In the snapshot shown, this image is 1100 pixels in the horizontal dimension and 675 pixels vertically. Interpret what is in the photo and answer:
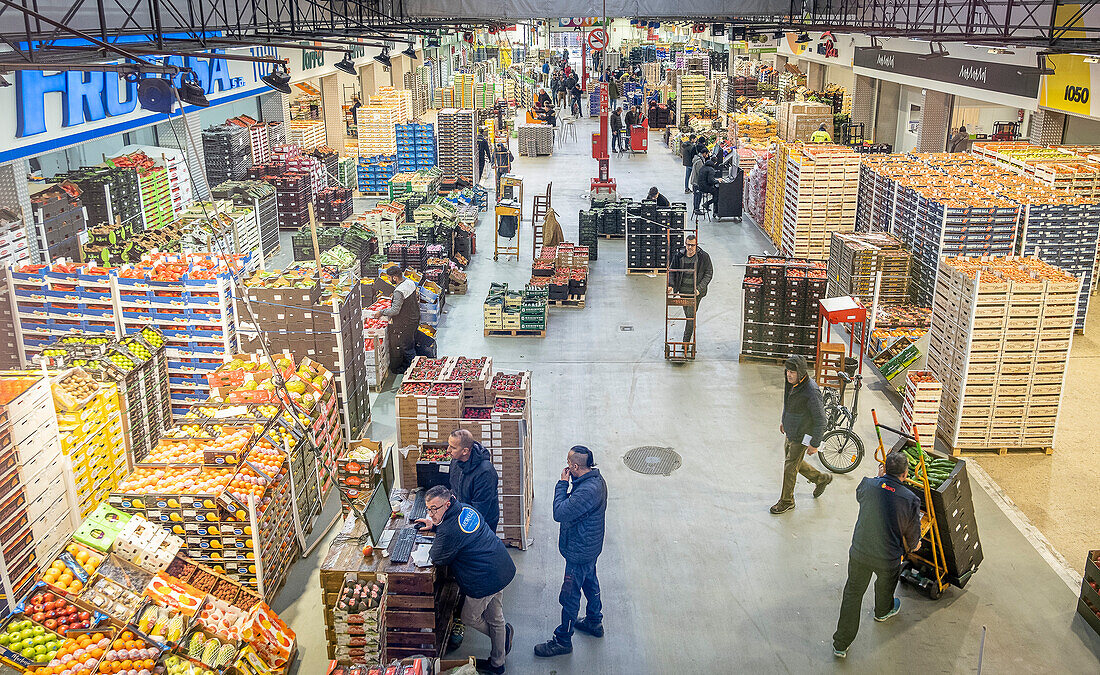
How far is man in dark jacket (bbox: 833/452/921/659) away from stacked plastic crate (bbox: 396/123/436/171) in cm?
1999

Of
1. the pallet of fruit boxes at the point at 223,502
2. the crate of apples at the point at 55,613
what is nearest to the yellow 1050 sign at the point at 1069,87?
the pallet of fruit boxes at the point at 223,502

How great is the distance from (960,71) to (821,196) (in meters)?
8.18

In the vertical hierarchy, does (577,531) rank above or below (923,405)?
above

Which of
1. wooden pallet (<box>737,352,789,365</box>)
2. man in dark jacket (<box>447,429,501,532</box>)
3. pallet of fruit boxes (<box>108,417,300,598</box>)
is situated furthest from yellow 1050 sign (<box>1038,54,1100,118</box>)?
pallet of fruit boxes (<box>108,417,300,598</box>)

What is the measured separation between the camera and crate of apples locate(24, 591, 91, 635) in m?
5.82

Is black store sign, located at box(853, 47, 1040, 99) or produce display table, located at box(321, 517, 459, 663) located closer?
produce display table, located at box(321, 517, 459, 663)

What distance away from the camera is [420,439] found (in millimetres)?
8562

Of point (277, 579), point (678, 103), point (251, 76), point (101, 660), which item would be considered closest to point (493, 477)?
point (277, 579)

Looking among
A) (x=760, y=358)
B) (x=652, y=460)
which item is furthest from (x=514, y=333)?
(x=652, y=460)

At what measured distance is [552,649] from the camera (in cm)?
703

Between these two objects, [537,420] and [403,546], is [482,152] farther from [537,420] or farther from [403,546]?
[403,546]

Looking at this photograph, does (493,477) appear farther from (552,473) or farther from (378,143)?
(378,143)

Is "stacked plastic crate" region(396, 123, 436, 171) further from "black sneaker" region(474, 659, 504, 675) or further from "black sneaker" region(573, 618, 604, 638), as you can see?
"black sneaker" region(474, 659, 504, 675)

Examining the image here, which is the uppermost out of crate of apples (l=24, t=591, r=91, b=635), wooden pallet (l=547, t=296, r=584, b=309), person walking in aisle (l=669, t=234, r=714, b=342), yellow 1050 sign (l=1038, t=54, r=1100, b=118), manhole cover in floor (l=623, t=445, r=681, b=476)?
yellow 1050 sign (l=1038, t=54, r=1100, b=118)
